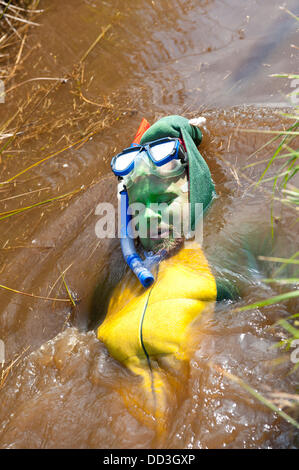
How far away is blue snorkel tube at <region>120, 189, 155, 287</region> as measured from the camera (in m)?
2.54

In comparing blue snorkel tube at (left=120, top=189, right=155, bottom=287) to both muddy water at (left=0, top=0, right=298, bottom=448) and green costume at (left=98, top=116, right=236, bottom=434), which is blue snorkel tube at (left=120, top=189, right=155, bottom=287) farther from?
muddy water at (left=0, top=0, right=298, bottom=448)

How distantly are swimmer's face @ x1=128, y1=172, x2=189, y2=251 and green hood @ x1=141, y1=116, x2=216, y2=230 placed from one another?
0.18 ft

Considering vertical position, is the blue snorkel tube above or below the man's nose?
below

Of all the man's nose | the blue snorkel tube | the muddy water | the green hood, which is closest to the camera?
the muddy water

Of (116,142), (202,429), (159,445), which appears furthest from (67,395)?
(116,142)

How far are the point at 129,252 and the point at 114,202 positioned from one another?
3.10ft

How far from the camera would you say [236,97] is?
3871 millimetres

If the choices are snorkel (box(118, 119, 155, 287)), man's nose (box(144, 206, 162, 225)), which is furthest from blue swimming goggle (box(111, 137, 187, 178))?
man's nose (box(144, 206, 162, 225))

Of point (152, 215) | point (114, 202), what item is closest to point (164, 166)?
point (152, 215)

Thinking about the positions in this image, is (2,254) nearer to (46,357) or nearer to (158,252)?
(46,357)

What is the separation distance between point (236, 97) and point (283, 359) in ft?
8.22

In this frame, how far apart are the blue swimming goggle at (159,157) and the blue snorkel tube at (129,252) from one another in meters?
0.17

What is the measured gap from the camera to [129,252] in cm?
274

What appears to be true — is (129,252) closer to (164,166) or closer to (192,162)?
(164,166)
